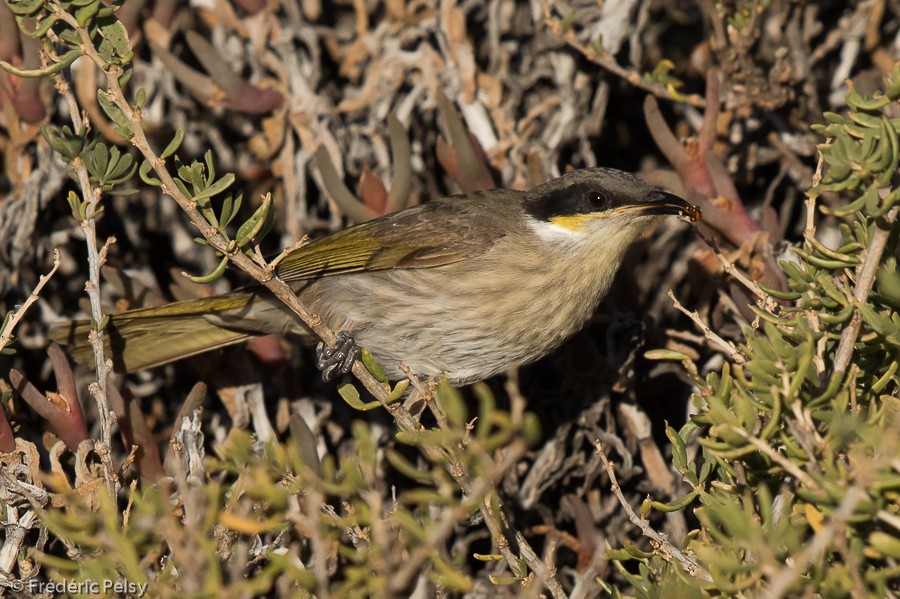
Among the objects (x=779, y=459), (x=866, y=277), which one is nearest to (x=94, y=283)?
(x=779, y=459)

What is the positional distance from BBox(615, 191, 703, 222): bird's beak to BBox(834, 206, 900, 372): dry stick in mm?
1185

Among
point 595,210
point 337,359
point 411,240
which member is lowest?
point 337,359

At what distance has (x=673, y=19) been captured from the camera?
491 cm

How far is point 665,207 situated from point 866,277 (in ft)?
4.19

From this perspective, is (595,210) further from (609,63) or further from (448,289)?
(609,63)

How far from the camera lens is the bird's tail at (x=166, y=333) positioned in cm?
379

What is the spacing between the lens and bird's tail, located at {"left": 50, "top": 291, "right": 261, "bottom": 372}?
3.79m

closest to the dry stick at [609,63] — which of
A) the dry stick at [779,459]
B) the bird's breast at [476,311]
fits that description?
the bird's breast at [476,311]

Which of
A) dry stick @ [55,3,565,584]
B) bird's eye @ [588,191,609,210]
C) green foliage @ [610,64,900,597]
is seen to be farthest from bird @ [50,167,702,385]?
green foliage @ [610,64,900,597]

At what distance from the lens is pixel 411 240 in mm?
3947

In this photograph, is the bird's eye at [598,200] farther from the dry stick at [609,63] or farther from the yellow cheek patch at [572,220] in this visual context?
the dry stick at [609,63]

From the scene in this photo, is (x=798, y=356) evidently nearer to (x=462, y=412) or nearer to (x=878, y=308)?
(x=878, y=308)

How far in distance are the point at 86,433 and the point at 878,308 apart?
254 cm

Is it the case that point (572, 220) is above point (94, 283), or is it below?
below
